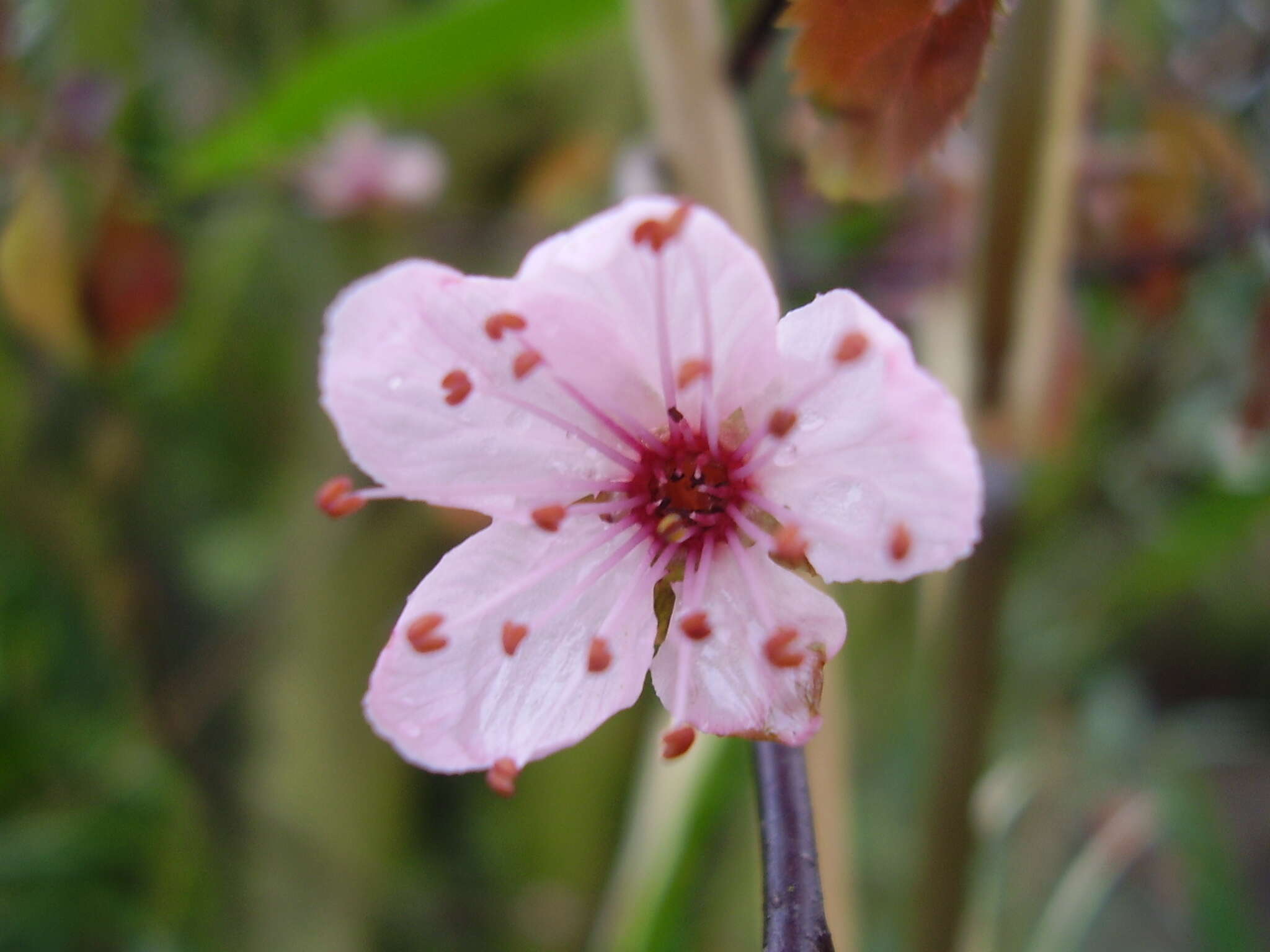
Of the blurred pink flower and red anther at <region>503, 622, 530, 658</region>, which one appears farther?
the blurred pink flower

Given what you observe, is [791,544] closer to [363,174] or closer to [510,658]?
[510,658]

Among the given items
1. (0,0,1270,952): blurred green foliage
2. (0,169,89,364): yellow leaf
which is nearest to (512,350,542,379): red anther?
(0,169,89,364): yellow leaf

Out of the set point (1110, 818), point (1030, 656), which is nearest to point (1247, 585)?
point (1030, 656)

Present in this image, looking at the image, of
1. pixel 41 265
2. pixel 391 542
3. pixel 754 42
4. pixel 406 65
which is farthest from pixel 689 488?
pixel 391 542

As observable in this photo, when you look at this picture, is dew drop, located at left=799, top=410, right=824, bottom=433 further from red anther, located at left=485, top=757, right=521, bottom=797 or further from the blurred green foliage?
the blurred green foliage

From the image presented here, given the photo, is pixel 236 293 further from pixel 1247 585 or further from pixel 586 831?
pixel 1247 585

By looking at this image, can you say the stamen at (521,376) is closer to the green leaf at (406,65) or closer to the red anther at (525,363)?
the red anther at (525,363)

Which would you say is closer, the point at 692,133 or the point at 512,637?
the point at 512,637
